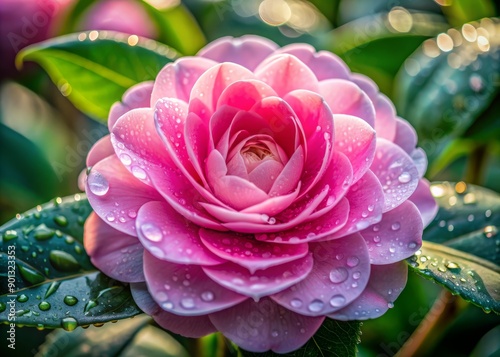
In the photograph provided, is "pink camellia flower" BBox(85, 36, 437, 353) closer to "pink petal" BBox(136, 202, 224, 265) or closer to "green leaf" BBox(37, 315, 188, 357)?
"pink petal" BBox(136, 202, 224, 265)

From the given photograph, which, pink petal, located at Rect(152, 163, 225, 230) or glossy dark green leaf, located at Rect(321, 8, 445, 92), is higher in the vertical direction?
pink petal, located at Rect(152, 163, 225, 230)

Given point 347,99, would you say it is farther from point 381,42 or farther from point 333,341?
point 381,42

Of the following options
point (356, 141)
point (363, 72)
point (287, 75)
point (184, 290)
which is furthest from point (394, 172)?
point (363, 72)

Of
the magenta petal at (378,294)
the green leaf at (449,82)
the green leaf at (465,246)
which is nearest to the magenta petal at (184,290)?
the magenta petal at (378,294)

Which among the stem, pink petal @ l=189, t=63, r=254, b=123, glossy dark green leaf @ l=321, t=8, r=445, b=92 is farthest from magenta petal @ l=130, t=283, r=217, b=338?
glossy dark green leaf @ l=321, t=8, r=445, b=92

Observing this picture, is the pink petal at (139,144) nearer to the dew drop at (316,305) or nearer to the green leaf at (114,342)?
the dew drop at (316,305)

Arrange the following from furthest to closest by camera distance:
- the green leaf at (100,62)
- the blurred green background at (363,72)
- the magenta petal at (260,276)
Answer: the blurred green background at (363,72), the green leaf at (100,62), the magenta petal at (260,276)
